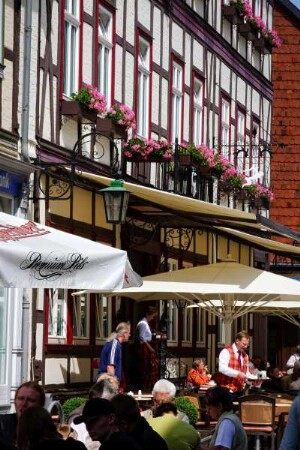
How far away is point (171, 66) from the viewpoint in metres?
28.2

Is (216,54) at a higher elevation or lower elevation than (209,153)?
higher

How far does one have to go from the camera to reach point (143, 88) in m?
26.4

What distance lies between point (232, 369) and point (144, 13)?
7520 mm

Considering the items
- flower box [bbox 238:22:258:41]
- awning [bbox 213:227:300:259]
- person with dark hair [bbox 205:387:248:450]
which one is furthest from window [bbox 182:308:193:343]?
person with dark hair [bbox 205:387:248:450]

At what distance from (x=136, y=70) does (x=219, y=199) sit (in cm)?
579

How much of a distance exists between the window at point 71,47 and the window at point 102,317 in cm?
355

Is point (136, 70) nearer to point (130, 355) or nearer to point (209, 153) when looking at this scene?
point (209, 153)

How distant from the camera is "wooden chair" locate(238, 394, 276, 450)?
18438 mm

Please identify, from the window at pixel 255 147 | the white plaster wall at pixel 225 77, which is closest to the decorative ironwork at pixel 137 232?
the white plaster wall at pixel 225 77

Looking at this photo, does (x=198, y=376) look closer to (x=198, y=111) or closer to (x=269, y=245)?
(x=269, y=245)

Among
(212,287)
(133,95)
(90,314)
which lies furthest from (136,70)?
(212,287)

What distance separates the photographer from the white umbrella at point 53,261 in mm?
12062

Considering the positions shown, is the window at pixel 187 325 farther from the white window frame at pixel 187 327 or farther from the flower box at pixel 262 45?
the flower box at pixel 262 45

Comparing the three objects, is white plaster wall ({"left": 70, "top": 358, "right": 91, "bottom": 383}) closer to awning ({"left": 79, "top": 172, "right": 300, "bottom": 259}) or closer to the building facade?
the building facade
